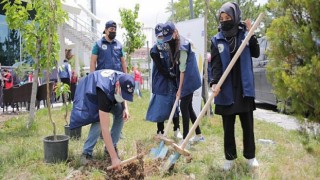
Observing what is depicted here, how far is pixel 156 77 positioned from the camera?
16.7 ft

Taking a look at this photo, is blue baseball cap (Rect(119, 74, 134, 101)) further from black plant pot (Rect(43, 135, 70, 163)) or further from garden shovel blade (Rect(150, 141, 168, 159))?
black plant pot (Rect(43, 135, 70, 163))

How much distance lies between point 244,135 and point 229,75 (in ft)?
2.11

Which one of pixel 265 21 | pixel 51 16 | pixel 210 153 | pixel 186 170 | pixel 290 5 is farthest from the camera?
pixel 51 16

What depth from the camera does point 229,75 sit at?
359 cm

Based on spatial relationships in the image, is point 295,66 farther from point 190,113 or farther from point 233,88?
point 190,113

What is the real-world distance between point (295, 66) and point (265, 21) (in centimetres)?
57

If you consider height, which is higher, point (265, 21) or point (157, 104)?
point (265, 21)

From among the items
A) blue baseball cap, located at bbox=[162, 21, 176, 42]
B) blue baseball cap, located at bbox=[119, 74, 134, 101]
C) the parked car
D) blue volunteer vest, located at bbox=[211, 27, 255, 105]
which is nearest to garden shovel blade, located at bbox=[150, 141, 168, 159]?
blue volunteer vest, located at bbox=[211, 27, 255, 105]

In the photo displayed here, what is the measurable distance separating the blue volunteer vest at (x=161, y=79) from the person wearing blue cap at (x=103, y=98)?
110cm

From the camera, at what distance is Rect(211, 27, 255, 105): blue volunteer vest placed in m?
3.46

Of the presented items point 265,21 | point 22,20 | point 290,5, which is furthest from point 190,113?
point 22,20

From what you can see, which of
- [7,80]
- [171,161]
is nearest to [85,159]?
[171,161]

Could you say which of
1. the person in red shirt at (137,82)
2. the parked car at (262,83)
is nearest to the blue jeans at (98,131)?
the parked car at (262,83)

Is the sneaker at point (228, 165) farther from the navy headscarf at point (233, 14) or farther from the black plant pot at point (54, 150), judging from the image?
the black plant pot at point (54, 150)
